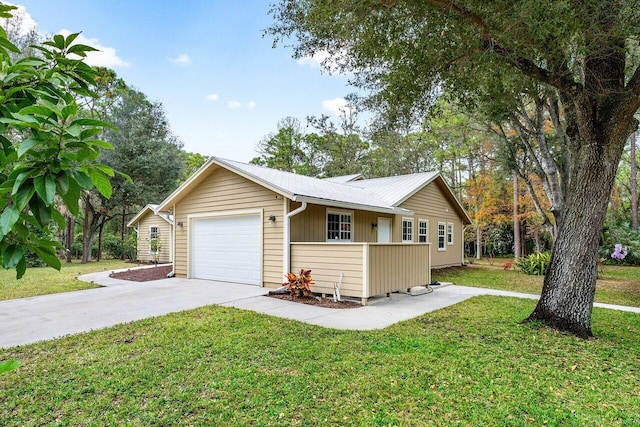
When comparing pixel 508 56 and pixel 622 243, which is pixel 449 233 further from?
pixel 508 56

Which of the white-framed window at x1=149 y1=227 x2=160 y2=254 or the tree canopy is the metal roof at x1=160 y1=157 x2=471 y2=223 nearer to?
the white-framed window at x1=149 y1=227 x2=160 y2=254

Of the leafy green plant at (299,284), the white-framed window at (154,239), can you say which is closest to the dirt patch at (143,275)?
the white-framed window at (154,239)

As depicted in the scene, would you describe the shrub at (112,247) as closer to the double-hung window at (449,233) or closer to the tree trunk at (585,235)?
the double-hung window at (449,233)

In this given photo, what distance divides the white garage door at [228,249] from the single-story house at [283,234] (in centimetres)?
3

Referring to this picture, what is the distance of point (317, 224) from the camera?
1044 centimetres

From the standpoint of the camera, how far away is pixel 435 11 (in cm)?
513

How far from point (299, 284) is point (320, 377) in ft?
15.0

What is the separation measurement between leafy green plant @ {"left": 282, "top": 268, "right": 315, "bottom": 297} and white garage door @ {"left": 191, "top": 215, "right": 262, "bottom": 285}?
1.76m

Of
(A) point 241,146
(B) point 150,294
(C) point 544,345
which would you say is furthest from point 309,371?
(A) point 241,146

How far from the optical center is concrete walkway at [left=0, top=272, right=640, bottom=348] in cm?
593

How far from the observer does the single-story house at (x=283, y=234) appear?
27.6 ft

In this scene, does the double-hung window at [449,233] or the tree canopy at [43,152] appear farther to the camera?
the double-hung window at [449,233]

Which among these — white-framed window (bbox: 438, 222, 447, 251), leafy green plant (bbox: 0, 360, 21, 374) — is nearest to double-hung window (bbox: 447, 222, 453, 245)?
white-framed window (bbox: 438, 222, 447, 251)

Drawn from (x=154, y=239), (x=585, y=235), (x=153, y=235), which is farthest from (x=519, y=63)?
(x=153, y=235)
